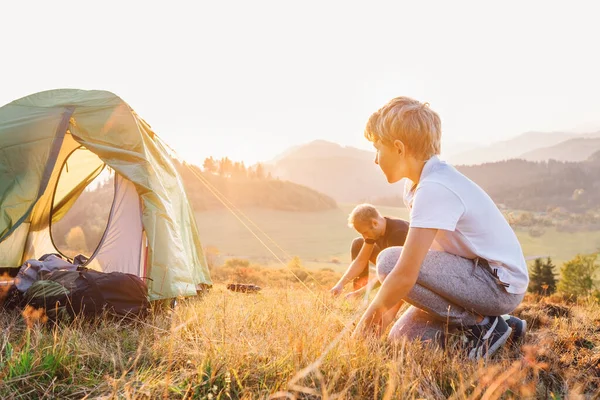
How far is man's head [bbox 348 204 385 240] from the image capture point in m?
4.93

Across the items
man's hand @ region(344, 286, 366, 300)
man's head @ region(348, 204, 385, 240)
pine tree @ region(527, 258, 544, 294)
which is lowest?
pine tree @ region(527, 258, 544, 294)

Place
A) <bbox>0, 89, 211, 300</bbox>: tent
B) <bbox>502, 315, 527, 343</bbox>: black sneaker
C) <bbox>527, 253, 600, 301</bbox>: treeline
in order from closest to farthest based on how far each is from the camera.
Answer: <bbox>502, 315, 527, 343</bbox>: black sneaker → <bbox>0, 89, 211, 300</bbox>: tent → <bbox>527, 253, 600, 301</bbox>: treeline

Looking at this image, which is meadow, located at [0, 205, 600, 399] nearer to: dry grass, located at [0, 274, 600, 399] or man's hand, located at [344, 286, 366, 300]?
dry grass, located at [0, 274, 600, 399]

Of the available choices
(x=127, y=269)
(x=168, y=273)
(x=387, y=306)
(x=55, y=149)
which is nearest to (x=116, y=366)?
(x=387, y=306)

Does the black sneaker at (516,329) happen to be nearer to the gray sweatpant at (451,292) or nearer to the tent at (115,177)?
the gray sweatpant at (451,292)

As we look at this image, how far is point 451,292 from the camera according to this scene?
9.77 feet

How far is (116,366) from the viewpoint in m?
2.60

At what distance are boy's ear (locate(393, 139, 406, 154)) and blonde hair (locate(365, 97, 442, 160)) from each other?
2 centimetres

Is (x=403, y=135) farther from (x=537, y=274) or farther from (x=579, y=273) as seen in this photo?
(x=579, y=273)

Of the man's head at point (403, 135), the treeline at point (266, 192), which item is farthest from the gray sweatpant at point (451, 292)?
the treeline at point (266, 192)

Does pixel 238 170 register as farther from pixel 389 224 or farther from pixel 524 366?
pixel 524 366

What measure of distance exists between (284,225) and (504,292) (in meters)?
26.4

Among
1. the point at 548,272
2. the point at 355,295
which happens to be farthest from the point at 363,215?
the point at 548,272


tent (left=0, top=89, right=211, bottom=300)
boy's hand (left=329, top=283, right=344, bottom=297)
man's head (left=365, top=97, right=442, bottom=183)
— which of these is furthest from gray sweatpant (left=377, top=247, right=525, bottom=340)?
tent (left=0, top=89, right=211, bottom=300)
